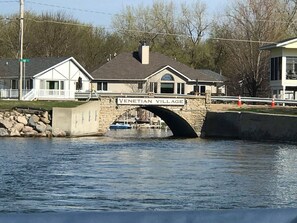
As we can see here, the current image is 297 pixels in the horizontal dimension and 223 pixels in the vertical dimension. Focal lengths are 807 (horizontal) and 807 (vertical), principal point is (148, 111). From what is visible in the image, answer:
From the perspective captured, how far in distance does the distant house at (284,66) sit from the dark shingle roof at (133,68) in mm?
17782

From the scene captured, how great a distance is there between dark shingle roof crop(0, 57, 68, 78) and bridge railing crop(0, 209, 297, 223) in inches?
2581

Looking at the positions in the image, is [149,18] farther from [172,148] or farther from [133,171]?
[133,171]

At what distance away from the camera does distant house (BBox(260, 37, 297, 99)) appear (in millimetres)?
65688

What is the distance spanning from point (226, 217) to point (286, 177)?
73.3 ft

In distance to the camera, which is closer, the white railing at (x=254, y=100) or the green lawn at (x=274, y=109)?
the green lawn at (x=274, y=109)

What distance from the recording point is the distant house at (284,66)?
65.7m

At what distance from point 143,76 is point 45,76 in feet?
47.9

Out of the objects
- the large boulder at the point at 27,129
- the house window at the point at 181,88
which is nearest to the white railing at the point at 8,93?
the large boulder at the point at 27,129

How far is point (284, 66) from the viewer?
65750mm

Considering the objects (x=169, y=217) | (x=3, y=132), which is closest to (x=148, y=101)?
(x=3, y=132)

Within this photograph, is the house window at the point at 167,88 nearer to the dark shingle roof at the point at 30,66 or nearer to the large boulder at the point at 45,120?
the dark shingle roof at the point at 30,66

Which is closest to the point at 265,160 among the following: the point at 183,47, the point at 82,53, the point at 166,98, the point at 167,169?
the point at 167,169

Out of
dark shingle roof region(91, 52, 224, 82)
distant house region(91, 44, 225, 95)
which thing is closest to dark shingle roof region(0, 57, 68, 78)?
distant house region(91, 44, 225, 95)

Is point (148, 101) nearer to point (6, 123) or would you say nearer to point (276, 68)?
point (6, 123)
